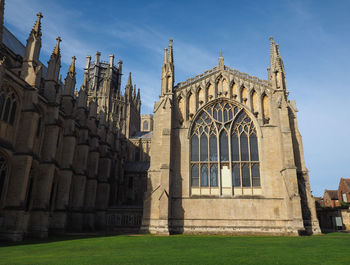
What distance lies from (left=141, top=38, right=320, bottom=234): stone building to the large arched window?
0.10m

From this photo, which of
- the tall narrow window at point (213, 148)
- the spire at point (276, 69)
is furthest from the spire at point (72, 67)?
the spire at point (276, 69)

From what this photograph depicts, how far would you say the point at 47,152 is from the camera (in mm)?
24609

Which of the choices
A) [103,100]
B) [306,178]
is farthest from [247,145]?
[103,100]

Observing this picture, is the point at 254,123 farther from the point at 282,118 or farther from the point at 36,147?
the point at 36,147

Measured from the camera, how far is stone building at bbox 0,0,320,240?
22109mm

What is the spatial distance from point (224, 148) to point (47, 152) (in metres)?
17.4

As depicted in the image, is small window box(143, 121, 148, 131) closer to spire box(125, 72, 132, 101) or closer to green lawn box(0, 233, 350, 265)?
spire box(125, 72, 132, 101)

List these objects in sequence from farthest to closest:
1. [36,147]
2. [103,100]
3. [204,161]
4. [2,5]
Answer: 1. [103,100]
2. [204,161]
3. [36,147]
4. [2,5]

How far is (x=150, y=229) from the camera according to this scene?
82.4 feet

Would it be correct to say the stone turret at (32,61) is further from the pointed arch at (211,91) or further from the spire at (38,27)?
the pointed arch at (211,91)

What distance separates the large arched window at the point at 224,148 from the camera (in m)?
27.6

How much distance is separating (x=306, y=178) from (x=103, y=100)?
51.0m

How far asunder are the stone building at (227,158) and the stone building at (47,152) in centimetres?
922

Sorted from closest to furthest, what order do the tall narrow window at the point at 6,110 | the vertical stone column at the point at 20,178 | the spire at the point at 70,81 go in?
the vertical stone column at the point at 20,178 < the tall narrow window at the point at 6,110 < the spire at the point at 70,81
